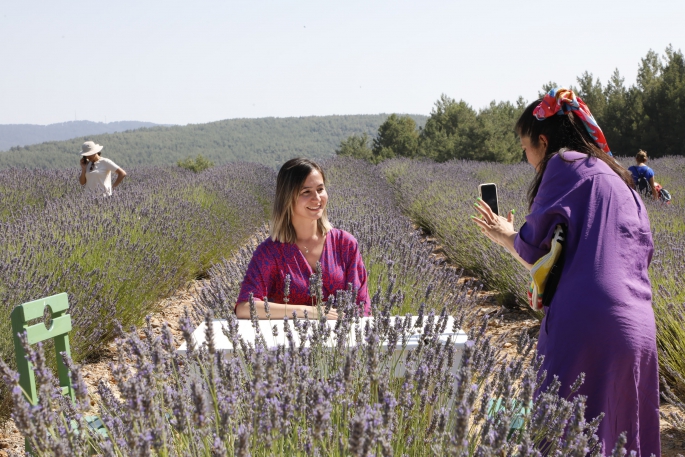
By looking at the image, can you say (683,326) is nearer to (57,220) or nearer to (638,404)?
(638,404)

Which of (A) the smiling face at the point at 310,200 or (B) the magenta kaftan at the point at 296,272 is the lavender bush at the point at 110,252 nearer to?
(B) the magenta kaftan at the point at 296,272

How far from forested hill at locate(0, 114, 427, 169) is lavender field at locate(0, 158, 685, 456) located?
65979 mm

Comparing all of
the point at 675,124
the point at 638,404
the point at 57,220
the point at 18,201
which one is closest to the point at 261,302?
the point at 638,404

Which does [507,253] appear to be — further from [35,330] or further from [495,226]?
[35,330]

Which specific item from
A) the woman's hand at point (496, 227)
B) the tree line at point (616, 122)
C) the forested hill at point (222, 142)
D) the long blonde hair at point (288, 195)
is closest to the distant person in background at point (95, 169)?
the long blonde hair at point (288, 195)

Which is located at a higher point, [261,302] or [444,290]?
[261,302]

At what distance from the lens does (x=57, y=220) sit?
5.11 m

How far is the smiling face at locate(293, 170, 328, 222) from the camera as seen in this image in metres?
2.68

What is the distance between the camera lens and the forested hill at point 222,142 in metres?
82.4

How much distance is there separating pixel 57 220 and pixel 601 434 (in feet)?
15.1

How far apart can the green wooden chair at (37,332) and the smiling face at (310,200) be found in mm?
1021

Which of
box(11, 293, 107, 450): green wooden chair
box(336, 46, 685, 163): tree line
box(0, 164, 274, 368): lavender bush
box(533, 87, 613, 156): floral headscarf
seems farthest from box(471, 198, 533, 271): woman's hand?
box(336, 46, 685, 163): tree line

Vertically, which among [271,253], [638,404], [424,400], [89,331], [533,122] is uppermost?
[533,122]

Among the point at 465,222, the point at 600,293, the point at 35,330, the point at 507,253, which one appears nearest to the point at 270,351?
the point at 35,330
